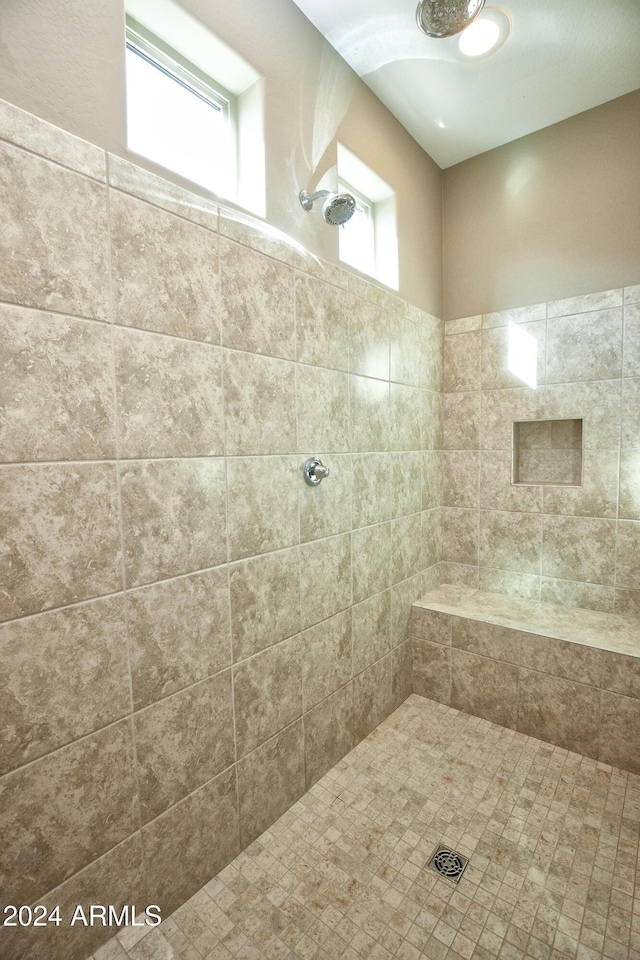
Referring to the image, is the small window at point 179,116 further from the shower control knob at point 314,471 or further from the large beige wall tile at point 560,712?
the large beige wall tile at point 560,712

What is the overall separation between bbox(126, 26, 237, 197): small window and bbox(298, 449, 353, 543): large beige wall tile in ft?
3.10

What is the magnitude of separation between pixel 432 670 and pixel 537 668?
502mm

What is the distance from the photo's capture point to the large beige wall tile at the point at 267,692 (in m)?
1.34

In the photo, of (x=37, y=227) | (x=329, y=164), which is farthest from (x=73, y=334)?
(x=329, y=164)

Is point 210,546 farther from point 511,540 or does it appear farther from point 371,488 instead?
point 511,540

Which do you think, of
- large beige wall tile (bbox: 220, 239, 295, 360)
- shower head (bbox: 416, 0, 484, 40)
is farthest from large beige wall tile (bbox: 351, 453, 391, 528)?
shower head (bbox: 416, 0, 484, 40)

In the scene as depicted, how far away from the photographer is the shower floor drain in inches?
50.9

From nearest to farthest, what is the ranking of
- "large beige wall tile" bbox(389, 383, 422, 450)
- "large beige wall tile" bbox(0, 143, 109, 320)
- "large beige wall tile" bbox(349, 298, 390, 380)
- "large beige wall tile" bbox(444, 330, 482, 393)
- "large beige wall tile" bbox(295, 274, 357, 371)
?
"large beige wall tile" bbox(0, 143, 109, 320)
"large beige wall tile" bbox(295, 274, 357, 371)
"large beige wall tile" bbox(349, 298, 390, 380)
"large beige wall tile" bbox(389, 383, 422, 450)
"large beige wall tile" bbox(444, 330, 482, 393)

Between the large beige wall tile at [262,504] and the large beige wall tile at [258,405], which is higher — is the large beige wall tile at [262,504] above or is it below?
below

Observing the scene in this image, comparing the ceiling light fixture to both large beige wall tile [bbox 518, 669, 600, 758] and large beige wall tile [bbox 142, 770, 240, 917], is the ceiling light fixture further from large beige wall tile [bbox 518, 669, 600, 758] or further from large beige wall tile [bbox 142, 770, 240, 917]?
large beige wall tile [bbox 142, 770, 240, 917]

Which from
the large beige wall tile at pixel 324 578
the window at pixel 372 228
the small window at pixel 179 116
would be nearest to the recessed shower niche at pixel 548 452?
the window at pixel 372 228

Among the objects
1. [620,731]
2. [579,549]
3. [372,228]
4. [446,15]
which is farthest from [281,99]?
[620,731]

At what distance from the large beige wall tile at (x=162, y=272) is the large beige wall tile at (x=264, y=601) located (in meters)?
0.71

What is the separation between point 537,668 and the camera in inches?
74.4
